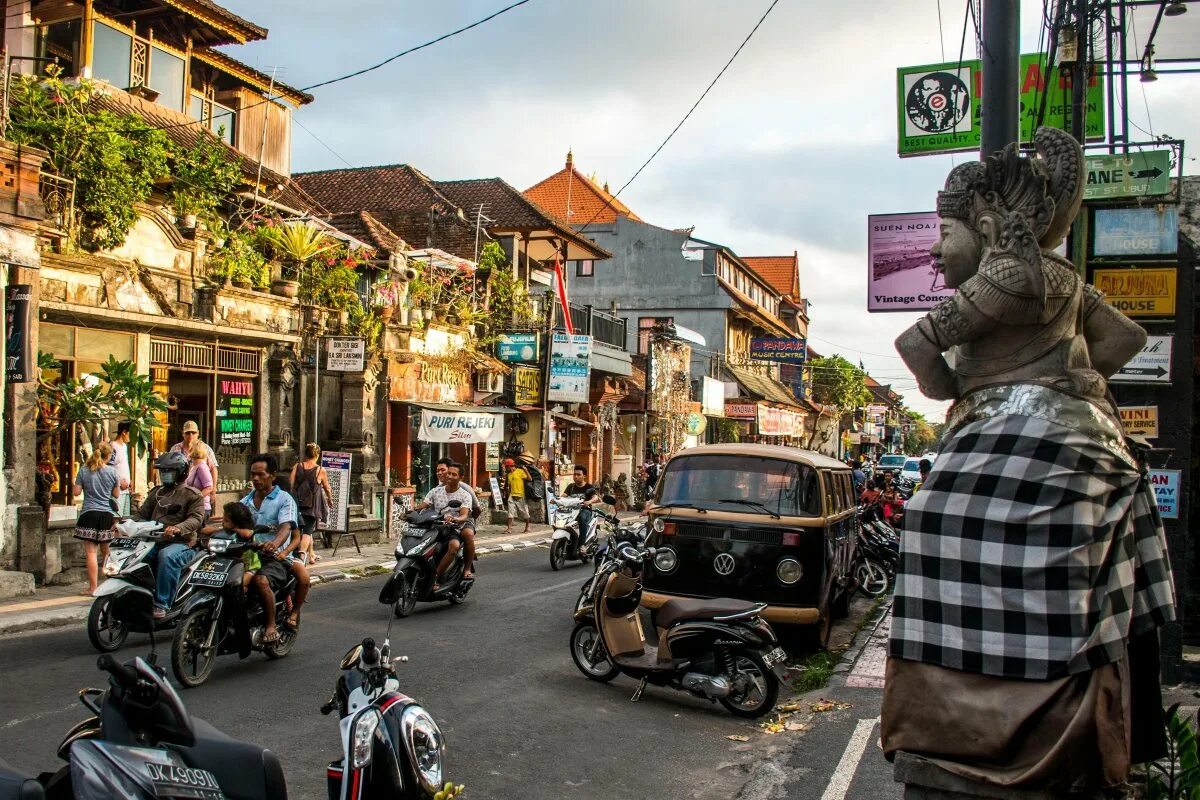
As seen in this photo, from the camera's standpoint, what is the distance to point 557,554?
16.5m

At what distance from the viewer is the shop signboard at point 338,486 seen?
17.8 m

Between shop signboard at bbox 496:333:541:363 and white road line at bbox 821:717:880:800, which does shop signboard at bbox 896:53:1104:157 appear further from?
shop signboard at bbox 496:333:541:363

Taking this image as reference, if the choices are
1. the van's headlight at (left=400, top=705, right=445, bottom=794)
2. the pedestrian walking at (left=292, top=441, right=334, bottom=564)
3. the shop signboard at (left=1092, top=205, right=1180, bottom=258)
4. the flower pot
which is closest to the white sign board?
the flower pot

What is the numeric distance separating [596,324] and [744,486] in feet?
77.5

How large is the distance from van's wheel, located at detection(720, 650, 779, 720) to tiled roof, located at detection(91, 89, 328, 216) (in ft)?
44.9

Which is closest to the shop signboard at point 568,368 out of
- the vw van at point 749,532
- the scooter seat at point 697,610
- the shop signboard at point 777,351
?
the shop signboard at point 777,351

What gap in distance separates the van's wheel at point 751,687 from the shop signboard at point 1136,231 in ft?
13.1

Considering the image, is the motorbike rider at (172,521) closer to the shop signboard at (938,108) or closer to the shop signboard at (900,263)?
the shop signboard at (900,263)

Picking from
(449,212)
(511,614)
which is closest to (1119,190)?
(511,614)

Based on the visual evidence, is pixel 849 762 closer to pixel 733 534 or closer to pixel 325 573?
pixel 733 534

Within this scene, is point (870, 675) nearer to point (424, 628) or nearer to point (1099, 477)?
point (424, 628)

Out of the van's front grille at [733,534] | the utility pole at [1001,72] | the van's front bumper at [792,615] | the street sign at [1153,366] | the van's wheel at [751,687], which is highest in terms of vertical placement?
the utility pole at [1001,72]

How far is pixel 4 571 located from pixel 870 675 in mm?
9719

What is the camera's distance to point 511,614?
1205cm
